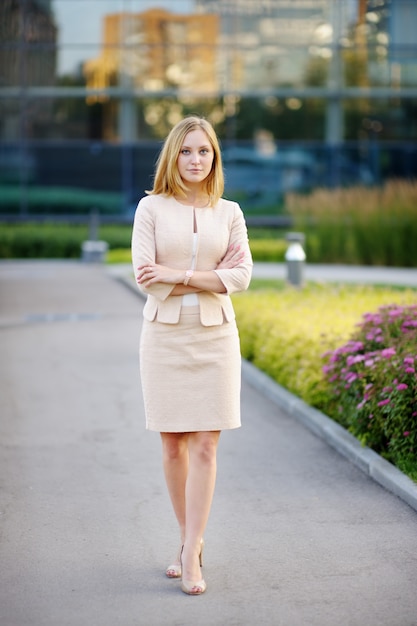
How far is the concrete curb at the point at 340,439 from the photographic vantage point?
6480mm

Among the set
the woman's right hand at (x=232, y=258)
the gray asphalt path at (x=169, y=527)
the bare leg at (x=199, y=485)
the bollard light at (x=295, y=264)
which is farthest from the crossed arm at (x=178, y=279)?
the bollard light at (x=295, y=264)

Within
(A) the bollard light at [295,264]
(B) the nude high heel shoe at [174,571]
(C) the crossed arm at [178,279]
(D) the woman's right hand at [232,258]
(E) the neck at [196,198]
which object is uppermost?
(E) the neck at [196,198]

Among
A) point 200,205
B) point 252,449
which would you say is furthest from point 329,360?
point 200,205

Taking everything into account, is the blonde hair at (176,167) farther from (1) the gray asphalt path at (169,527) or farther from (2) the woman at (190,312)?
(1) the gray asphalt path at (169,527)

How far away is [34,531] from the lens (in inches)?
231

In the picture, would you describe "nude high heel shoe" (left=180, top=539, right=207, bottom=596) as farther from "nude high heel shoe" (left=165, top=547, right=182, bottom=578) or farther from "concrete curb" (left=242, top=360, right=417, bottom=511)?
"concrete curb" (left=242, top=360, right=417, bottom=511)

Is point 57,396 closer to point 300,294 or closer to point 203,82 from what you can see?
point 300,294

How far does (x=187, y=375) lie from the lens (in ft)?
16.5

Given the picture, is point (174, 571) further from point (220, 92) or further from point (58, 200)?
point (220, 92)

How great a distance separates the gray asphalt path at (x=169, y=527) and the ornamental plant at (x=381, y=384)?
255mm

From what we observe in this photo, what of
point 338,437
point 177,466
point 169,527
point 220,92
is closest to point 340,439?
point 338,437

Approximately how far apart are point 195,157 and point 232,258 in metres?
0.45

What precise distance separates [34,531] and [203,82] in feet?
97.7

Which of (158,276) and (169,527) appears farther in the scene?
(169,527)
